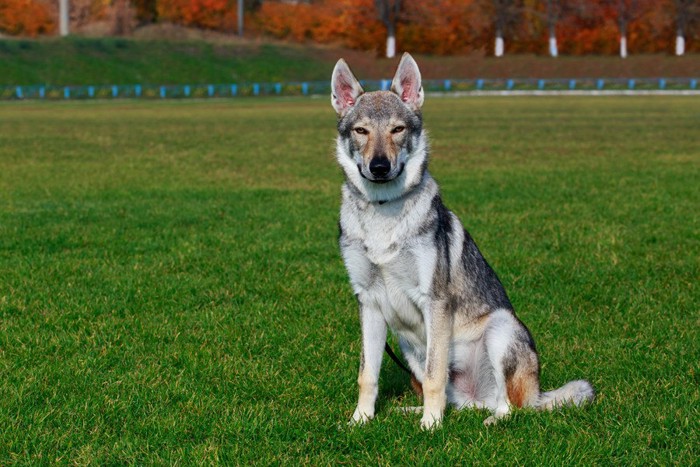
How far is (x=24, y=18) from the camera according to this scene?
95750 millimetres

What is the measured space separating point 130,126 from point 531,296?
31948mm

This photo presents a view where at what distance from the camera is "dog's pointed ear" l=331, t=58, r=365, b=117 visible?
5.92 meters

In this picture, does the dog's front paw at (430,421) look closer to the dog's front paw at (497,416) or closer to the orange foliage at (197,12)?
the dog's front paw at (497,416)

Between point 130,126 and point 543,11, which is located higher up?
point 543,11

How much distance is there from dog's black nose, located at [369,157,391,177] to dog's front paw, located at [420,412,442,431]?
156cm

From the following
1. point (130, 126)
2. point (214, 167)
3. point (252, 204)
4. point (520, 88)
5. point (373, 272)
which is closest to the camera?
point (373, 272)

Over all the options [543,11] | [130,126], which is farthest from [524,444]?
[543,11]

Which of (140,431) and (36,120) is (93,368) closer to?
(140,431)

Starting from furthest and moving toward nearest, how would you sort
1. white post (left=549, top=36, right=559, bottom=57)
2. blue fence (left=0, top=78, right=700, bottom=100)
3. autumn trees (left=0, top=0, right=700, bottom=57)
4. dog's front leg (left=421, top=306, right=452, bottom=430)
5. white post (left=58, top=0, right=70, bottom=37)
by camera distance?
white post (left=549, top=36, right=559, bottom=57)
autumn trees (left=0, top=0, right=700, bottom=57)
white post (left=58, top=0, right=70, bottom=37)
blue fence (left=0, top=78, right=700, bottom=100)
dog's front leg (left=421, top=306, right=452, bottom=430)

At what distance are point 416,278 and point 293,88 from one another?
72880 mm

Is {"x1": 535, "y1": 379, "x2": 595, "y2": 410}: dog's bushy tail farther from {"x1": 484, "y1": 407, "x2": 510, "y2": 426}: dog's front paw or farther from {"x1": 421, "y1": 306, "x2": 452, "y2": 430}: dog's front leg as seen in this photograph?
{"x1": 421, "y1": 306, "x2": 452, "y2": 430}: dog's front leg

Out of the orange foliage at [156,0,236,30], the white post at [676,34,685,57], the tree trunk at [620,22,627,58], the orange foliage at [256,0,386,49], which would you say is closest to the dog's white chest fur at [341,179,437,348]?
the tree trunk at [620,22,627,58]

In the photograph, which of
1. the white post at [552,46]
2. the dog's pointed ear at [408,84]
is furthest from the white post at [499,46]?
the dog's pointed ear at [408,84]

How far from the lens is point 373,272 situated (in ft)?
18.6
